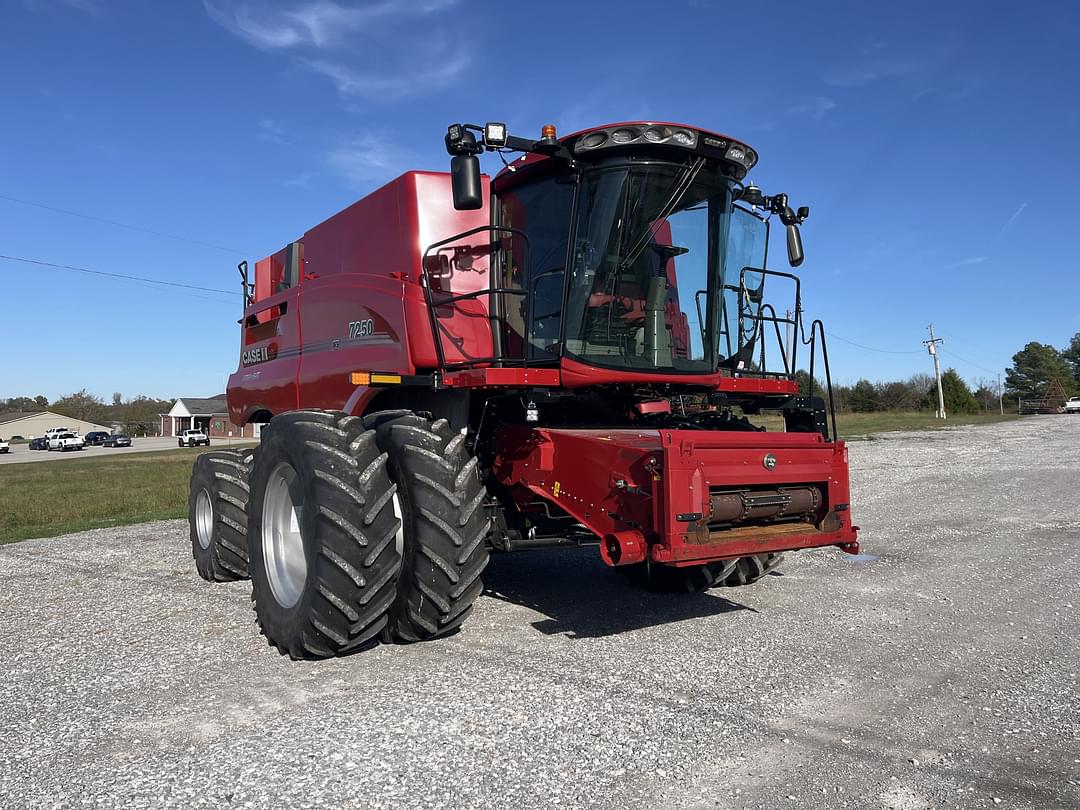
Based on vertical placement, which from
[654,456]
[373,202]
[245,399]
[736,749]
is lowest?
[736,749]

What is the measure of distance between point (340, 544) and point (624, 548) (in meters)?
1.61

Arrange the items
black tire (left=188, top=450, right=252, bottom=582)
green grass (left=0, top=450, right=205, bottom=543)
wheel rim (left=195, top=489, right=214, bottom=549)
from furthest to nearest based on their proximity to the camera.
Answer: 1. green grass (left=0, top=450, right=205, bottom=543)
2. wheel rim (left=195, top=489, right=214, bottom=549)
3. black tire (left=188, top=450, right=252, bottom=582)

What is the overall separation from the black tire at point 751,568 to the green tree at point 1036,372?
94558 mm

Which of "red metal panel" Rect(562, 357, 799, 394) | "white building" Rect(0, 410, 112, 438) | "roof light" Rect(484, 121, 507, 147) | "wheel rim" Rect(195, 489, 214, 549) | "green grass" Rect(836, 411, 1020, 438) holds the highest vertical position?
"white building" Rect(0, 410, 112, 438)

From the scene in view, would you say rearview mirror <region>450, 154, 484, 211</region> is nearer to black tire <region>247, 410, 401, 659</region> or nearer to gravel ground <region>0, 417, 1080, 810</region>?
black tire <region>247, 410, 401, 659</region>

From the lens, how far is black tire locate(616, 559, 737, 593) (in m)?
6.33

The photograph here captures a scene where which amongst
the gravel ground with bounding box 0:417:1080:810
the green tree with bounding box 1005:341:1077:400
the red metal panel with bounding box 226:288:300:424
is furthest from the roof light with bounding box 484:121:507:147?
the green tree with bounding box 1005:341:1077:400

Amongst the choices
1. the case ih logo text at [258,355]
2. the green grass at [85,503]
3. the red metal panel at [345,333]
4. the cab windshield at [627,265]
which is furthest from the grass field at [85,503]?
the cab windshield at [627,265]

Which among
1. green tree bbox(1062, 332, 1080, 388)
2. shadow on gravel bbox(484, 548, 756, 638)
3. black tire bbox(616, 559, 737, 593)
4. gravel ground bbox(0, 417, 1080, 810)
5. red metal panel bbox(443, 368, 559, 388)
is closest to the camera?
gravel ground bbox(0, 417, 1080, 810)

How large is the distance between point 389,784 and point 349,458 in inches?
80.8

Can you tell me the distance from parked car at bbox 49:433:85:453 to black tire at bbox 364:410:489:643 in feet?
265

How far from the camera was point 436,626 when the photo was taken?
479 cm

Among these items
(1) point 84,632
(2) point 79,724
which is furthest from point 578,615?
(1) point 84,632

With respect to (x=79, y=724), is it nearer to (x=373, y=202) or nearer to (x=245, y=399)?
(x=373, y=202)
